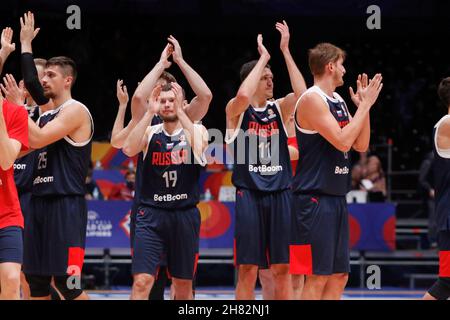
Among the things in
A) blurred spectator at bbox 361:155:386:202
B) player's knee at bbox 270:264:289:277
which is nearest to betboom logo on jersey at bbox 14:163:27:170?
player's knee at bbox 270:264:289:277

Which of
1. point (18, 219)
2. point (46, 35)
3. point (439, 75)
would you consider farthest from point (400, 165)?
point (18, 219)

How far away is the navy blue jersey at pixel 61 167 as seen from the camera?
24.6 ft

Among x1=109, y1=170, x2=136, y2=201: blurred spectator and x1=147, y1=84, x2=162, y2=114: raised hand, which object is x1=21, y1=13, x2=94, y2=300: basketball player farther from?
x1=109, y1=170, x2=136, y2=201: blurred spectator

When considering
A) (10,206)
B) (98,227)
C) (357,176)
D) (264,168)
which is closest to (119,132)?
(264,168)

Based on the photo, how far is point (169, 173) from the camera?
7555 mm

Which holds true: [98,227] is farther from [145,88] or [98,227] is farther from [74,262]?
[145,88]

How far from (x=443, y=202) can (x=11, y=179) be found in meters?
3.88

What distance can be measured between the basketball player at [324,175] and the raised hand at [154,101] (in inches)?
49.1

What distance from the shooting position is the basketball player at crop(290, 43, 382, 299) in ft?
22.2

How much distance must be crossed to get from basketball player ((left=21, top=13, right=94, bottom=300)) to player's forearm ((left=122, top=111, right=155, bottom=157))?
1.32 feet

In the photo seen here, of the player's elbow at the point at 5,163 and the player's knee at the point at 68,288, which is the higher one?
the player's elbow at the point at 5,163

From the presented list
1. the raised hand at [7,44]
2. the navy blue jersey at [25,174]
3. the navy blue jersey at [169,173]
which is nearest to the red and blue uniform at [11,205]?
the raised hand at [7,44]

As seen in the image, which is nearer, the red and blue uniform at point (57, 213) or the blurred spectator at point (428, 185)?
the red and blue uniform at point (57, 213)

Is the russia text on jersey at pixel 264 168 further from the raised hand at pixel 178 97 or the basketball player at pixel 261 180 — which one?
the raised hand at pixel 178 97
